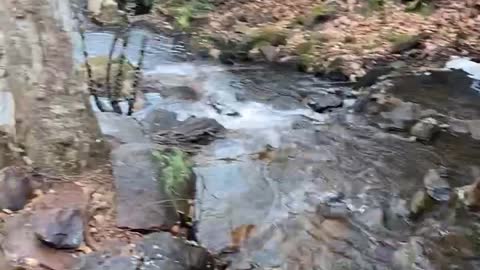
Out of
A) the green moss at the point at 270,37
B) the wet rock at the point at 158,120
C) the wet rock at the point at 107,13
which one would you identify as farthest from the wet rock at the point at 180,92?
the wet rock at the point at 107,13

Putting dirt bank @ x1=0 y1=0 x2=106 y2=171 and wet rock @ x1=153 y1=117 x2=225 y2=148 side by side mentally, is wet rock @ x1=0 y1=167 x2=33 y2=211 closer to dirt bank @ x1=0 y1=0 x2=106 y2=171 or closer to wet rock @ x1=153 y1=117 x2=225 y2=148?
dirt bank @ x1=0 y1=0 x2=106 y2=171

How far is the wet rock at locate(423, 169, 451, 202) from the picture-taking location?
4594mm


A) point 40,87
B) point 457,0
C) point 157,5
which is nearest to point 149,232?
point 40,87

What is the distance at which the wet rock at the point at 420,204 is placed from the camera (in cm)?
439

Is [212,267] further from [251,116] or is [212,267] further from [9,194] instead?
[251,116]

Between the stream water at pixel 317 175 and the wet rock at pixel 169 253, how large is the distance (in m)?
0.38

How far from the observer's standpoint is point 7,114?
350 cm

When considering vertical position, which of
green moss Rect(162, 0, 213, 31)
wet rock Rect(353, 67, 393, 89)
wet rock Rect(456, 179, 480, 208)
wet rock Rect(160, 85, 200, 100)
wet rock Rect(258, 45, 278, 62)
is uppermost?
wet rock Rect(456, 179, 480, 208)

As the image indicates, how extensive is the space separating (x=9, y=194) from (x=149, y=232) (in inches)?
29.1

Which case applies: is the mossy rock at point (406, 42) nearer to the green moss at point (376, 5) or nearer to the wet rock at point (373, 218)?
the green moss at point (376, 5)

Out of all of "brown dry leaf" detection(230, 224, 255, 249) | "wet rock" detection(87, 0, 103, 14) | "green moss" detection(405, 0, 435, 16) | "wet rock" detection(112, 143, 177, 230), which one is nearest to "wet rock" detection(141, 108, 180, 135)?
"wet rock" detection(112, 143, 177, 230)

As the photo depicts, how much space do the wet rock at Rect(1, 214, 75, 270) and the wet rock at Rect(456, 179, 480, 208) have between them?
8.52 feet

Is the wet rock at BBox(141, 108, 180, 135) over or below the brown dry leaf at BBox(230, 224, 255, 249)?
below

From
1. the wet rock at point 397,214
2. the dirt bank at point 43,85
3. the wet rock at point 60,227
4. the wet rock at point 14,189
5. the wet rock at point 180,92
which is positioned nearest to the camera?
the wet rock at point 60,227
